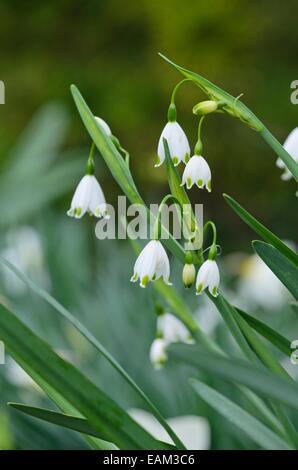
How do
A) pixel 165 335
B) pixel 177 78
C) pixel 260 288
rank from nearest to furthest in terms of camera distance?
pixel 165 335 < pixel 260 288 < pixel 177 78

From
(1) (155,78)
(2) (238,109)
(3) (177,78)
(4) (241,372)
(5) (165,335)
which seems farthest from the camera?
(1) (155,78)

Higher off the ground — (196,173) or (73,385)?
(196,173)

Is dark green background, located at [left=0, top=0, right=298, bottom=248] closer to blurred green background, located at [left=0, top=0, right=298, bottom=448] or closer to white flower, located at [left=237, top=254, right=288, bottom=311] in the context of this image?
blurred green background, located at [left=0, top=0, right=298, bottom=448]

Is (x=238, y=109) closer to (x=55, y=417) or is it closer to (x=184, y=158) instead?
(x=184, y=158)

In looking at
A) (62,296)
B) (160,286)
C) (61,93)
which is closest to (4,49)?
(61,93)

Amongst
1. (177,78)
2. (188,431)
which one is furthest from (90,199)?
(177,78)

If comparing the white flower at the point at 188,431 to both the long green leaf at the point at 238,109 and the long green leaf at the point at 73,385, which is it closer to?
the long green leaf at the point at 73,385
